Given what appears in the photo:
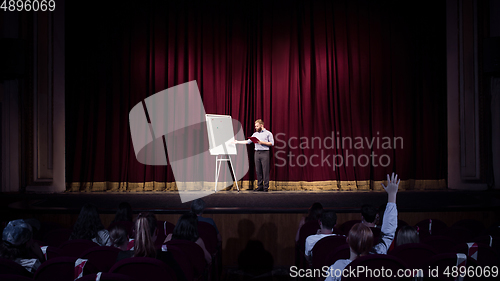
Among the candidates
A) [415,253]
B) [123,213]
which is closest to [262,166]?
[123,213]

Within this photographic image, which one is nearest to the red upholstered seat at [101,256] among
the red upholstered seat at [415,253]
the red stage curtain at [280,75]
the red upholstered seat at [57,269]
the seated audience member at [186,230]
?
the red upholstered seat at [57,269]

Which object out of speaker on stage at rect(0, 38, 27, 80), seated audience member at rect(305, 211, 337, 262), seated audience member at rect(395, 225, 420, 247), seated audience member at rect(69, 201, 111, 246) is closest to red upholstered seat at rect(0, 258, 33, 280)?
seated audience member at rect(69, 201, 111, 246)

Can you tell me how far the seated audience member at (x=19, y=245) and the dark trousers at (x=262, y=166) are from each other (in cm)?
518

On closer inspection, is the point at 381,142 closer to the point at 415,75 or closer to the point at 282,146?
the point at 415,75

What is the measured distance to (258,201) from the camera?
19.4 ft

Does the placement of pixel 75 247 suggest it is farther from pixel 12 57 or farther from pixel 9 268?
pixel 12 57

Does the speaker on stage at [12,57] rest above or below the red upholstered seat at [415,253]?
above

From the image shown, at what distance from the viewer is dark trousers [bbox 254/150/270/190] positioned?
7238mm

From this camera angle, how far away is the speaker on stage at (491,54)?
6949 millimetres

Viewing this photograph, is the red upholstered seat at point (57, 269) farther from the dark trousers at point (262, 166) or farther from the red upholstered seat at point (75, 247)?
the dark trousers at point (262, 166)

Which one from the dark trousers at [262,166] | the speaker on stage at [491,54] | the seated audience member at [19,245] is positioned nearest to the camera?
the seated audience member at [19,245]

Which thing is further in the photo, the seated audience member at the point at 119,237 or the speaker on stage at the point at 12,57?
the speaker on stage at the point at 12,57

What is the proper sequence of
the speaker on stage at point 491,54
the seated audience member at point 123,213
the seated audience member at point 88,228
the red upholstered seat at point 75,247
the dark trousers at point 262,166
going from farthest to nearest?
the dark trousers at point 262,166
the speaker on stage at point 491,54
the seated audience member at point 123,213
the seated audience member at point 88,228
the red upholstered seat at point 75,247

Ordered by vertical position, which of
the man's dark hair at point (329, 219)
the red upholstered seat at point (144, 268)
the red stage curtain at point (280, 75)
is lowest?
the red upholstered seat at point (144, 268)
